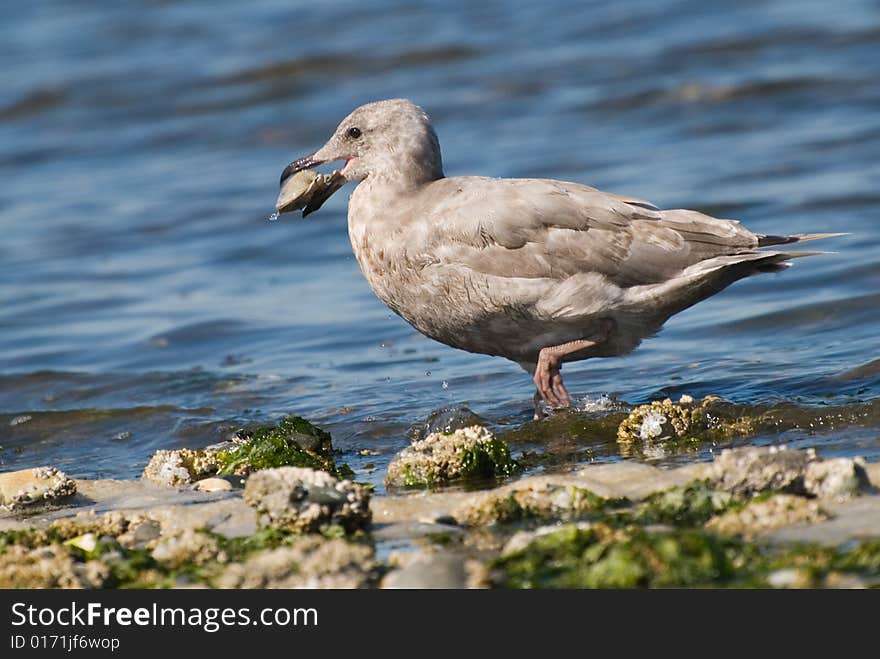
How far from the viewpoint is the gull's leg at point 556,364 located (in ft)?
23.2

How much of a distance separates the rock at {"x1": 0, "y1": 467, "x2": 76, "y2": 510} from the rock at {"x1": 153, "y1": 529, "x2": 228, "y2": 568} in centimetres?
139

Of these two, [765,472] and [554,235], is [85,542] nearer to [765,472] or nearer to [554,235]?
[765,472]

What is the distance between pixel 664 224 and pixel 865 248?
13.3 ft

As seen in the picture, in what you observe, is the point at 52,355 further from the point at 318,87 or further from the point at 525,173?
the point at 318,87

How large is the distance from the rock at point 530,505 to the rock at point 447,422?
6.72 ft

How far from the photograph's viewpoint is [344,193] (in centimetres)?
1439

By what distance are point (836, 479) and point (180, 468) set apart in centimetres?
308

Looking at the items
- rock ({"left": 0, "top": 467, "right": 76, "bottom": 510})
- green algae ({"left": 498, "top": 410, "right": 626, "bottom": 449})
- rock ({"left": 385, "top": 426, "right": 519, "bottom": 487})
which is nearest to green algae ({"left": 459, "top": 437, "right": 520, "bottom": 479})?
rock ({"left": 385, "top": 426, "right": 519, "bottom": 487})

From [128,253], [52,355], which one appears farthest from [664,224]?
[128,253]

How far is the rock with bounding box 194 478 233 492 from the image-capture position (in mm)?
5953

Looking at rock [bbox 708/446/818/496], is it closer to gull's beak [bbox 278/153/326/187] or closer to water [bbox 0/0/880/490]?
water [bbox 0/0/880/490]

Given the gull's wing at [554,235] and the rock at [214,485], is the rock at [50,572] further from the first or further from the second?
the gull's wing at [554,235]

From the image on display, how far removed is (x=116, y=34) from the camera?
21.5 meters

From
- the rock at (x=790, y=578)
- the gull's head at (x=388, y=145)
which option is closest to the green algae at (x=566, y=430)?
the gull's head at (x=388, y=145)
